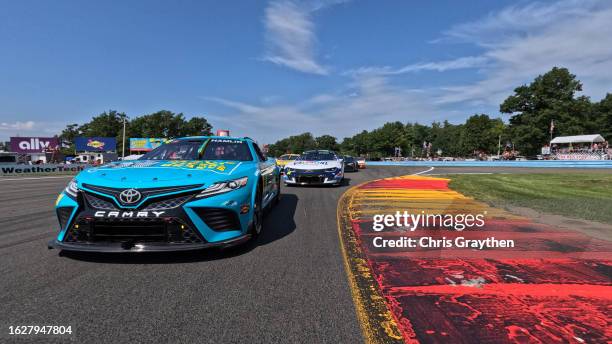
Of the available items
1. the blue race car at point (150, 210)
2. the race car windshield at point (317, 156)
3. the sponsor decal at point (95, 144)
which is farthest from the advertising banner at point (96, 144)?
the blue race car at point (150, 210)

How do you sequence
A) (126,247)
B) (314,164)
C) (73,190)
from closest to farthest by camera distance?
(126,247), (73,190), (314,164)

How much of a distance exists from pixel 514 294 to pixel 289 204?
5222mm

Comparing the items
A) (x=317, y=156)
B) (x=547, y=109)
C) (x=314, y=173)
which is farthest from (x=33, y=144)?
(x=547, y=109)

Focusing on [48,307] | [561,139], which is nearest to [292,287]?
[48,307]

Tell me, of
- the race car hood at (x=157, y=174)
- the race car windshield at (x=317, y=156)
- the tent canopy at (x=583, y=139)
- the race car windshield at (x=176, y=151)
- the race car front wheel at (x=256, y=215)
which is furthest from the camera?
the tent canopy at (x=583, y=139)

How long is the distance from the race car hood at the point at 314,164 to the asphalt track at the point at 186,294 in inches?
261

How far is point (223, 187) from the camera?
3.41 meters

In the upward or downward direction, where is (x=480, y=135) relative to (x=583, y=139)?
upward

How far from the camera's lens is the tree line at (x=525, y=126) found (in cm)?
5628

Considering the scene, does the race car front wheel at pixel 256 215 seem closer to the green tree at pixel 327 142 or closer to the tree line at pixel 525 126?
the tree line at pixel 525 126

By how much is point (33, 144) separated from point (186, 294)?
6795cm

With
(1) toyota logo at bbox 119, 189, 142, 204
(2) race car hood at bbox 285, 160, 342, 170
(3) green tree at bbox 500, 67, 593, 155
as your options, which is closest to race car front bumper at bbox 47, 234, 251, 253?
(1) toyota logo at bbox 119, 189, 142, 204

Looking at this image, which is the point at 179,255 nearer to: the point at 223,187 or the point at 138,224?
the point at 138,224

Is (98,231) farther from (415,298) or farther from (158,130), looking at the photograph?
(158,130)
